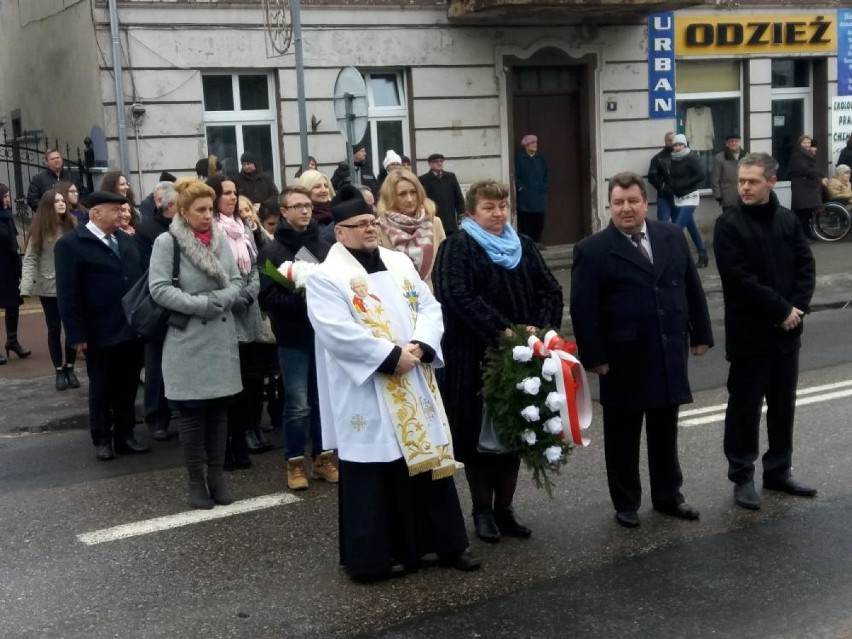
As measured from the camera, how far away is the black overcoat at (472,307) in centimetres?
588

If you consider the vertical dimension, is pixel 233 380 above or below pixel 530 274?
below

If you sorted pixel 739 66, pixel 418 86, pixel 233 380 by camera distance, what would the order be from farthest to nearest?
1. pixel 739 66
2. pixel 418 86
3. pixel 233 380

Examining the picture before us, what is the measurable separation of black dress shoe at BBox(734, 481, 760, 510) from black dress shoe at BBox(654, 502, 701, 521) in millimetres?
285

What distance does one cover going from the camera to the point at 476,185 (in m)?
6.07

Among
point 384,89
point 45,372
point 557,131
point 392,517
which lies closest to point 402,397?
point 392,517

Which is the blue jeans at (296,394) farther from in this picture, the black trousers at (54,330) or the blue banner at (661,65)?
the blue banner at (661,65)

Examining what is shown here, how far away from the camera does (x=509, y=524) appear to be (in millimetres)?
6211

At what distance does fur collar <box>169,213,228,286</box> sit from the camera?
22.4 feet

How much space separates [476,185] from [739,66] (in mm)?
16466

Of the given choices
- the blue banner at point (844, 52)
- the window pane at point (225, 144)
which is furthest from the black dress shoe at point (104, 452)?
the blue banner at point (844, 52)

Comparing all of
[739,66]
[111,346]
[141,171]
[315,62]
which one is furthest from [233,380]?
[739,66]

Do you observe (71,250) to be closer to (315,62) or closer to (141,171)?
(141,171)

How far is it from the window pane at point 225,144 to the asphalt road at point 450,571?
32.9 ft

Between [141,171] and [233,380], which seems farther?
[141,171]
